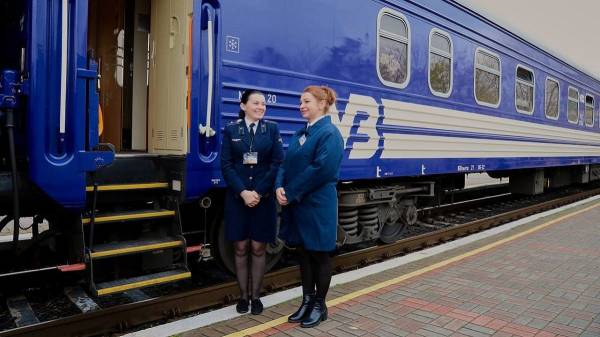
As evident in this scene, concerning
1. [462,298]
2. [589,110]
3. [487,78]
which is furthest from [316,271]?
[589,110]

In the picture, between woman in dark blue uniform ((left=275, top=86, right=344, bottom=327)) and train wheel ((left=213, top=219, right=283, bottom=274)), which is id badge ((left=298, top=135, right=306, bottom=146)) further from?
train wheel ((left=213, top=219, right=283, bottom=274))

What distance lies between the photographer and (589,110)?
13.5 m

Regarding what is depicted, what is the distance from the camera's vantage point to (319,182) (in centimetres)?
347

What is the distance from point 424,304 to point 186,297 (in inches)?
77.1

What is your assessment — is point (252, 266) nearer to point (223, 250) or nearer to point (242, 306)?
point (242, 306)

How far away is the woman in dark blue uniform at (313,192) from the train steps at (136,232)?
929 mm

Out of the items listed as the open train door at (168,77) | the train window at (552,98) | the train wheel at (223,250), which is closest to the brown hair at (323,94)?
the open train door at (168,77)

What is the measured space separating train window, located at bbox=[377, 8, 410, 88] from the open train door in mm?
2392

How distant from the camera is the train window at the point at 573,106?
11797 mm

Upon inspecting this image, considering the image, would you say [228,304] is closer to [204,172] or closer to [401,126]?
[204,172]

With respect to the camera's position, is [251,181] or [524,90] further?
[524,90]

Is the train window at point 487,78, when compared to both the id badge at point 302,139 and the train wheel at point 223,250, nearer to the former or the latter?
the train wheel at point 223,250

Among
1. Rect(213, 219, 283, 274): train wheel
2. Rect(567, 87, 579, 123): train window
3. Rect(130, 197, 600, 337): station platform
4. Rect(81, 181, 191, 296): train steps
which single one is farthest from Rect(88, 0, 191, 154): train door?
Rect(567, 87, 579, 123): train window

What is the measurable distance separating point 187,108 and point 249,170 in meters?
0.80
